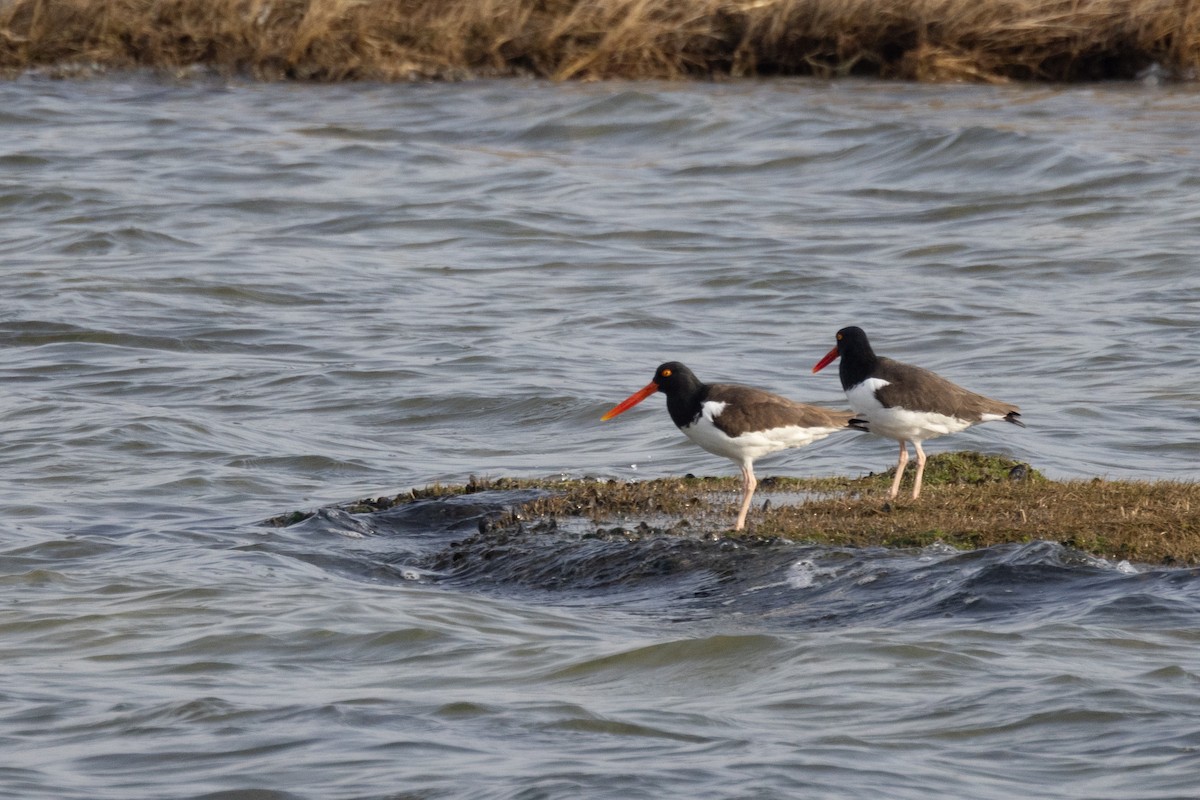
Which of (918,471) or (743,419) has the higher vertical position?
(743,419)

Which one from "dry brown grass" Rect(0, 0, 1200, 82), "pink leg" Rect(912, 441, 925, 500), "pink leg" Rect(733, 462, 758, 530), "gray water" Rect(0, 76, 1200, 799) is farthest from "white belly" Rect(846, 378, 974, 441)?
"dry brown grass" Rect(0, 0, 1200, 82)

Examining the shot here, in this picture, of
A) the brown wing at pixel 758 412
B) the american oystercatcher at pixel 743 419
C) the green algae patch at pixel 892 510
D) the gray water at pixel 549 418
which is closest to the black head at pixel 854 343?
the american oystercatcher at pixel 743 419

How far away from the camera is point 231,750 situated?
27.1ft

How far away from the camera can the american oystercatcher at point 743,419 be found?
10930 mm

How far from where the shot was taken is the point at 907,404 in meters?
11.2

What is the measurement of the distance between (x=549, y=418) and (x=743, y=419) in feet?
18.7

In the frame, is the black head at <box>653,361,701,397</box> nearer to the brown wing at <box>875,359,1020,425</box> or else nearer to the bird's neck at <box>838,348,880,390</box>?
the bird's neck at <box>838,348,880,390</box>

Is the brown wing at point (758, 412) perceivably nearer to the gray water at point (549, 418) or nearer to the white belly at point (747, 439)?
the white belly at point (747, 439)

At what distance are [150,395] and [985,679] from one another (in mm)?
11003

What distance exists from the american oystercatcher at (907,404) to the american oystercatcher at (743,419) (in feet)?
0.81

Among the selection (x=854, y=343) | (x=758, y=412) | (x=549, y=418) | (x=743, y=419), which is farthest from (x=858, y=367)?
(x=549, y=418)

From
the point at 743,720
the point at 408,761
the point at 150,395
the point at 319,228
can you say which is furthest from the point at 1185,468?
the point at 319,228

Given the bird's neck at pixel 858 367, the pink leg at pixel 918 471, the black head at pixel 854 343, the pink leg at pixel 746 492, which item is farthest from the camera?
the black head at pixel 854 343

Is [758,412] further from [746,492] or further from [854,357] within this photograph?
[854,357]
